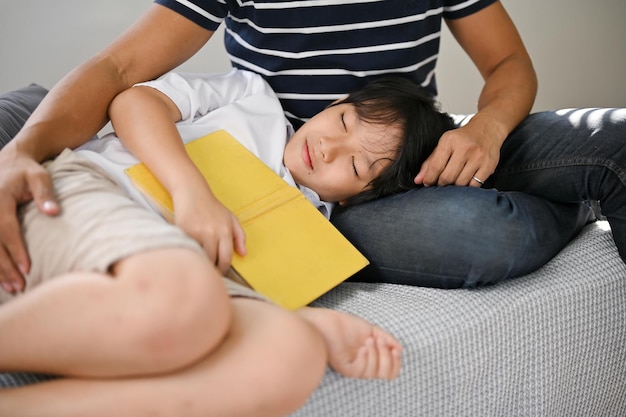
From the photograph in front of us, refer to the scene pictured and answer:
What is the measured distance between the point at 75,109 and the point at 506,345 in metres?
0.73

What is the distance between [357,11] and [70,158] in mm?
581

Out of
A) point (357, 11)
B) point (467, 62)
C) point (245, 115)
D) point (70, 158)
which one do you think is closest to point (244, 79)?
point (245, 115)

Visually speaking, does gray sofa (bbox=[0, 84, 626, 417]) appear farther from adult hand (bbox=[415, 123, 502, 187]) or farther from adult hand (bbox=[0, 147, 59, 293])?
adult hand (bbox=[0, 147, 59, 293])

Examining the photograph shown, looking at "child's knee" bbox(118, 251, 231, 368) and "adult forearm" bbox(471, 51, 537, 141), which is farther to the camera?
"adult forearm" bbox(471, 51, 537, 141)

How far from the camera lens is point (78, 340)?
2.15ft

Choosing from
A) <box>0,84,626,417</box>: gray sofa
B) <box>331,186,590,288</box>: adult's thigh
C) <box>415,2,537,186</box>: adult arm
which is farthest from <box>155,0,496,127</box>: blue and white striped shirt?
<box>0,84,626,417</box>: gray sofa

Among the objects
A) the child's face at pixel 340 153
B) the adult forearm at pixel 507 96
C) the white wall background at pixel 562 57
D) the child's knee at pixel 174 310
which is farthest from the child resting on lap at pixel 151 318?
the white wall background at pixel 562 57

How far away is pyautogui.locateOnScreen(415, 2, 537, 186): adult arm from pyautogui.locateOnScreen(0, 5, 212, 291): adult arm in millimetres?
478

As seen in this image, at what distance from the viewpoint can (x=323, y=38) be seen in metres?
1.20

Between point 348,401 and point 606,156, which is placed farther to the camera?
point 606,156

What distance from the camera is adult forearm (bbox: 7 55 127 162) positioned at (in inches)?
36.4

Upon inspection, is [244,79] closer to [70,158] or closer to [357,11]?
[357,11]

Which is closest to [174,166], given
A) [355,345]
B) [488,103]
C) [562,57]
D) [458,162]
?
[355,345]

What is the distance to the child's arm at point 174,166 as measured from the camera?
0.85 m
